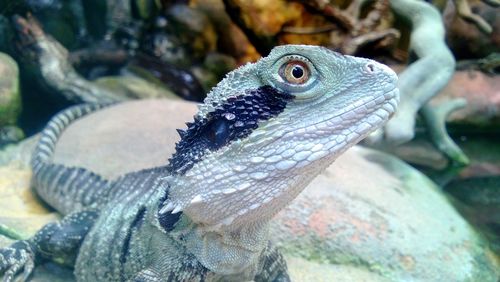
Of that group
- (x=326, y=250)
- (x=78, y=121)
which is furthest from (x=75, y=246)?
(x=78, y=121)

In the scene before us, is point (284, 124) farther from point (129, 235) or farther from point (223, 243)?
point (129, 235)

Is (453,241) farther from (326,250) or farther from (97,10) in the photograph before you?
(97,10)

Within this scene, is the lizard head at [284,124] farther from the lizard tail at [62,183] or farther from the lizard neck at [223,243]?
the lizard tail at [62,183]

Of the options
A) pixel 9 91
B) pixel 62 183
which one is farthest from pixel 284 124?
pixel 9 91

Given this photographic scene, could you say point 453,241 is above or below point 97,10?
below

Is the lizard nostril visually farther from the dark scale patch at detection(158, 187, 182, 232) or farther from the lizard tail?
the lizard tail

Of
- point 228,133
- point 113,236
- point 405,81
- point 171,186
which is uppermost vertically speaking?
point 228,133

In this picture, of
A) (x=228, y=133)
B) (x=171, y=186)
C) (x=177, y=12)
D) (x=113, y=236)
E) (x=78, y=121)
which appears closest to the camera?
(x=228, y=133)
